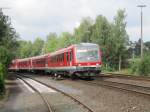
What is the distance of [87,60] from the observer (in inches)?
1439

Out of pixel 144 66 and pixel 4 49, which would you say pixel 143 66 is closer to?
pixel 144 66

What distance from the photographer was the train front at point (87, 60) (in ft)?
119

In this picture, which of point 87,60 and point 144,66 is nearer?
point 87,60

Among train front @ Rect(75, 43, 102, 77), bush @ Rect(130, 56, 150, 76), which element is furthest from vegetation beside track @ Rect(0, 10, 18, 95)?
bush @ Rect(130, 56, 150, 76)

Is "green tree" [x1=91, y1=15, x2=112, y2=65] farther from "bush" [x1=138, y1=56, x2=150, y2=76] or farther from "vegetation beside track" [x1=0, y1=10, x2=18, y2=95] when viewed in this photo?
"bush" [x1=138, y1=56, x2=150, y2=76]

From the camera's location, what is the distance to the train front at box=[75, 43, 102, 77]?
36.3 metres

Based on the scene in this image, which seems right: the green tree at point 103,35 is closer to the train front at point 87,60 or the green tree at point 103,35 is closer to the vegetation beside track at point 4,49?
the vegetation beside track at point 4,49

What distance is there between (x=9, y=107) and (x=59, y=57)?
2576 centimetres

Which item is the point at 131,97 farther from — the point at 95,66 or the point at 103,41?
the point at 103,41

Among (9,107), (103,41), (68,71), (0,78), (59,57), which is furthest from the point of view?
(103,41)

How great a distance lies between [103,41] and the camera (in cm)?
7775

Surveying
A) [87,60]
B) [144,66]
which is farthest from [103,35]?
[87,60]

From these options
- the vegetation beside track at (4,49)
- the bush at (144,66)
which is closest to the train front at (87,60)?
the vegetation beside track at (4,49)

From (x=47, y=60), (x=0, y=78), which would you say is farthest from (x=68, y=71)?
(x=47, y=60)
